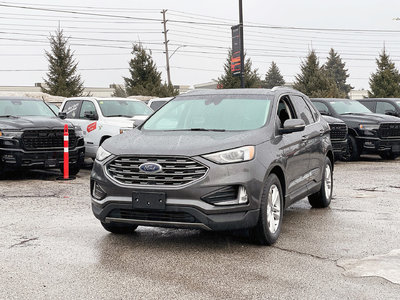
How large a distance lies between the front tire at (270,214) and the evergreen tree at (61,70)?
116ft

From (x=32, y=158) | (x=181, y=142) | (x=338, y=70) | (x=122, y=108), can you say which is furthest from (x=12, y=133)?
(x=338, y=70)

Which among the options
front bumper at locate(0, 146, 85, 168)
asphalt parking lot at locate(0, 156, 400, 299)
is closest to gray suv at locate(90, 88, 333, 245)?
asphalt parking lot at locate(0, 156, 400, 299)

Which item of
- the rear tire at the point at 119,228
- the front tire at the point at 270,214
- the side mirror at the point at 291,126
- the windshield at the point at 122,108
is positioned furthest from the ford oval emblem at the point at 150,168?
the windshield at the point at 122,108

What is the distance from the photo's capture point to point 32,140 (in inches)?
440

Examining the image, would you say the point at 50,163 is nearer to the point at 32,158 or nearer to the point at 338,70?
the point at 32,158

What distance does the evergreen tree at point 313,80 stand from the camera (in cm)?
4169

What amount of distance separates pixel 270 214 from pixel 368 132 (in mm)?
10387

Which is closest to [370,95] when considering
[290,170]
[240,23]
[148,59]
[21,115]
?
[148,59]

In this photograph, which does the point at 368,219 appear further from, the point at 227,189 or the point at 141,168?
the point at 141,168

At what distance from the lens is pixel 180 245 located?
19.3 feet

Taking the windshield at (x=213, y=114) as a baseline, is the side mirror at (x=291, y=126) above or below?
below

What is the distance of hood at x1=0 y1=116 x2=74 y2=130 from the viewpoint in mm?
11203

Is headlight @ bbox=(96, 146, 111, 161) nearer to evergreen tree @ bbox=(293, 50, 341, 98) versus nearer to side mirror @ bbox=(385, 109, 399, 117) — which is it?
side mirror @ bbox=(385, 109, 399, 117)

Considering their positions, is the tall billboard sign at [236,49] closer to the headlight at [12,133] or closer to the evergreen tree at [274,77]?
the headlight at [12,133]
